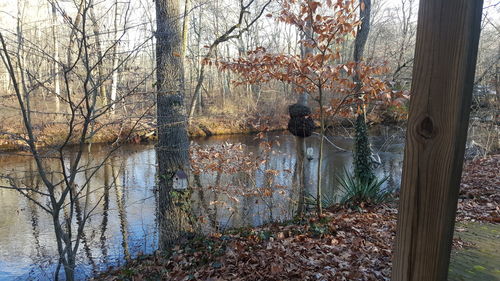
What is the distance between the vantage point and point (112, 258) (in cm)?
750

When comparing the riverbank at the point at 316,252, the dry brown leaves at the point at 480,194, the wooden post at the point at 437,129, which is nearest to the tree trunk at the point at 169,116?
the riverbank at the point at 316,252

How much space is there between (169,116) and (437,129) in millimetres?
5689

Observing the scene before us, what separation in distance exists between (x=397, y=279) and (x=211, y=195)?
389 inches

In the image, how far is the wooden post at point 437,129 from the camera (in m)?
0.86

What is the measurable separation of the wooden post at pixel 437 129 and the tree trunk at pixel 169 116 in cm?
552

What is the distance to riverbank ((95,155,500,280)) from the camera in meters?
3.61

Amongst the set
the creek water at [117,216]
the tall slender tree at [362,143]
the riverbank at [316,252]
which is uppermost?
the tall slender tree at [362,143]

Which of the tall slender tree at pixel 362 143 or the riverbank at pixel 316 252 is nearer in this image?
the riverbank at pixel 316 252

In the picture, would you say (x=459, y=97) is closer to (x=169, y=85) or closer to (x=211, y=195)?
(x=169, y=85)

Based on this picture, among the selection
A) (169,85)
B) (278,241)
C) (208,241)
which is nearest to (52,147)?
(169,85)

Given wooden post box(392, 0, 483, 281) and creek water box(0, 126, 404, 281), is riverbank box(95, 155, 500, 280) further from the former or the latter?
wooden post box(392, 0, 483, 281)

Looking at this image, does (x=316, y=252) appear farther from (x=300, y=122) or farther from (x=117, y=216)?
(x=117, y=216)

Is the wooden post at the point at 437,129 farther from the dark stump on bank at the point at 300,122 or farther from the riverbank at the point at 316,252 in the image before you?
the dark stump on bank at the point at 300,122

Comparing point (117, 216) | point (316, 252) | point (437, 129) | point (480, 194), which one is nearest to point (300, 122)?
point (480, 194)
